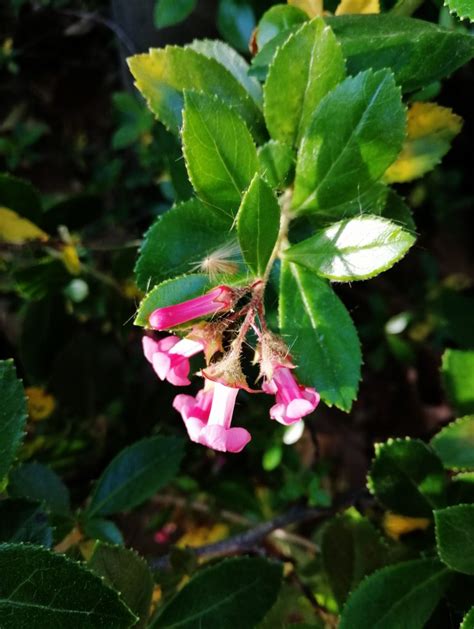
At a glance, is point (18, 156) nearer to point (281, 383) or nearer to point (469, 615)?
point (281, 383)

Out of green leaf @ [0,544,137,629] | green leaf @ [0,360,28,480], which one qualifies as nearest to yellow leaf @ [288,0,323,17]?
green leaf @ [0,360,28,480]

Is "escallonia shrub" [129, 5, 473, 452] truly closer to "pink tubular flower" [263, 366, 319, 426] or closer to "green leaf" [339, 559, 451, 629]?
"pink tubular flower" [263, 366, 319, 426]

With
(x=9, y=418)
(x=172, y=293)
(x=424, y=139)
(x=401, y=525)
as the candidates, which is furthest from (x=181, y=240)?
(x=401, y=525)

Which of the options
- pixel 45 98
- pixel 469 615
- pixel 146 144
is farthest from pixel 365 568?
pixel 45 98

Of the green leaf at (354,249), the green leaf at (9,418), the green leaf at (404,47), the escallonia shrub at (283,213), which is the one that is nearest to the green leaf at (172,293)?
the escallonia shrub at (283,213)

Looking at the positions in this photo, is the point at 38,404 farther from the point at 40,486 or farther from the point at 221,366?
the point at 221,366

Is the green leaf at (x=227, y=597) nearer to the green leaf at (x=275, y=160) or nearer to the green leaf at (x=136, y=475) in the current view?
the green leaf at (x=136, y=475)
